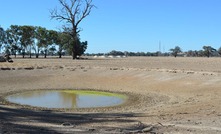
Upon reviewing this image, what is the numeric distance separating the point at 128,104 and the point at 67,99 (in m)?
4.27

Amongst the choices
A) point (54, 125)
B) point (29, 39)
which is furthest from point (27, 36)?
point (54, 125)

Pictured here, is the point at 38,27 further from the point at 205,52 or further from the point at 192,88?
the point at 192,88

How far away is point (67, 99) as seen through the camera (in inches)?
802

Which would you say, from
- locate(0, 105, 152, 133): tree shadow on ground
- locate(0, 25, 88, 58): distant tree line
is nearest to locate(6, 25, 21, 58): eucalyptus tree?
locate(0, 25, 88, 58): distant tree line

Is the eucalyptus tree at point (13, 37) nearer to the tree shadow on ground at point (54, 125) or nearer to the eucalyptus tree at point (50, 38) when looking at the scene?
the eucalyptus tree at point (50, 38)

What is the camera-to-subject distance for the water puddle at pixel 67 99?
18250mm

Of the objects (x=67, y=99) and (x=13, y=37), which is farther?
(x=13, y=37)

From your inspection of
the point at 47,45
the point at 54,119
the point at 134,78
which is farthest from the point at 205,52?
the point at 54,119

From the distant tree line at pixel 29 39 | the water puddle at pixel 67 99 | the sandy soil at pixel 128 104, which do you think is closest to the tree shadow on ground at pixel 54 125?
the sandy soil at pixel 128 104

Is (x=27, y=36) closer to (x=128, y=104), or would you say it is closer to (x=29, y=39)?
(x=29, y=39)

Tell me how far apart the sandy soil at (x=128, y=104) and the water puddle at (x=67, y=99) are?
95cm

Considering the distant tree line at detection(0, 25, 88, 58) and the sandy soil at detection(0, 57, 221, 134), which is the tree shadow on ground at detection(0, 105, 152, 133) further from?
the distant tree line at detection(0, 25, 88, 58)

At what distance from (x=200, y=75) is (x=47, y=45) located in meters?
77.7

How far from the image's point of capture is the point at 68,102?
19312mm
